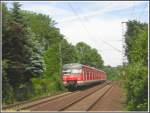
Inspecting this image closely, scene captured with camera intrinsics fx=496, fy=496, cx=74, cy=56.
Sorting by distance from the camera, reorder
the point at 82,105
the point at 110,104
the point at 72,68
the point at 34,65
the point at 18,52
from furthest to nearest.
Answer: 1. the point at 72,68
2. the point at 34,65
3. the point at 18,52
4. the point at 110,104
5. the point at 82,105

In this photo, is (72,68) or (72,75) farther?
(72,75)

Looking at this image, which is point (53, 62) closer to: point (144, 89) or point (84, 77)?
point (84, 77)

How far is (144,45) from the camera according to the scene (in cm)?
2616

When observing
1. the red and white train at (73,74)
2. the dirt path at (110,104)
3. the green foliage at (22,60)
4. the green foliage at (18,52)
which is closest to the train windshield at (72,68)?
the red and white train at (73,74)

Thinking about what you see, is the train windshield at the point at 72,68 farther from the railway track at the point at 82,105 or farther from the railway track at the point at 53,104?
the railway track at the point at 82,105

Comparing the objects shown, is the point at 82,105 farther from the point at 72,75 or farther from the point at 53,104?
the point at 72,75

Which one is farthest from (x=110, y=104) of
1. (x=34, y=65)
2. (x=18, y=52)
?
(x=34, y=65)

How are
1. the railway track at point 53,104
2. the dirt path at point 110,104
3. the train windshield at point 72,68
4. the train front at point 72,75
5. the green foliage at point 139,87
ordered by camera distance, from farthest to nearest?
1. the train windshield at point 72,68
2. the train front at point 72,75
3. the dirt path at point 110,104
4. the railway track at point 53,104
5. the green foliage at point 139,87

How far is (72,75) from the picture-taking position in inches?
1916

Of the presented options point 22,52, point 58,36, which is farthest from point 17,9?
point 58,36

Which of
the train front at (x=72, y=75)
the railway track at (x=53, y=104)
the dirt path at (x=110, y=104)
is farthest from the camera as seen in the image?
the train front at (x=72, y=75)

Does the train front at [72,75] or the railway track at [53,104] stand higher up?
the train front at [72,75]

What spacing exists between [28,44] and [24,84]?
2.87 m

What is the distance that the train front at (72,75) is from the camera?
48.1m
